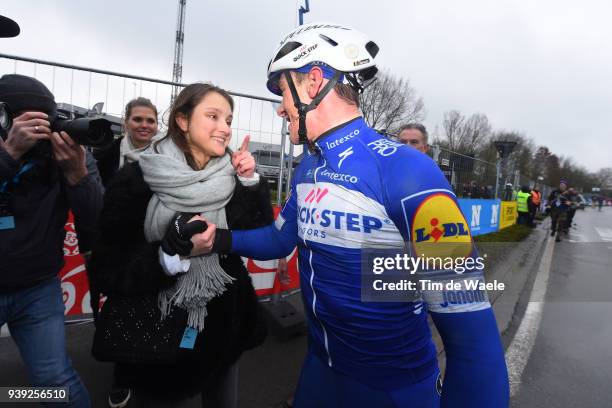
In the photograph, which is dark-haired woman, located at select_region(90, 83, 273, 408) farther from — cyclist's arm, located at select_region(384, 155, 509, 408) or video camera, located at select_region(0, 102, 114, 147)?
cyclist's arm, located at select_region(384, 155, 509, 408)

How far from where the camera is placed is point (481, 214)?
406 inches

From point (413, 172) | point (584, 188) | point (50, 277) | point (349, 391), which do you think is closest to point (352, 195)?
point (413, 172)

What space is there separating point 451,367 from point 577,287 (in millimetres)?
6591

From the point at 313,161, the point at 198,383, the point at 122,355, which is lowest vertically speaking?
the point at 198,383

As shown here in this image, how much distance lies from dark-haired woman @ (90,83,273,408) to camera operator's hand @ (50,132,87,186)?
0.19 meters

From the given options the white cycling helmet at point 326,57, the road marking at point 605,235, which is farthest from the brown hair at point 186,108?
the road marking at point 605,235

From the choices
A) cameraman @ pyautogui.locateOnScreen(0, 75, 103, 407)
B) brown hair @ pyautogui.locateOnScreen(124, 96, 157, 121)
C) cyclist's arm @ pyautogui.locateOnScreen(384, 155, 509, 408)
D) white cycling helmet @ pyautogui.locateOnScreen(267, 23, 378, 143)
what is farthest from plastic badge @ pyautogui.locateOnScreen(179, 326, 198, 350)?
brown hair @ pyautogui.locateOnScreen(124, 96, 157, 121)

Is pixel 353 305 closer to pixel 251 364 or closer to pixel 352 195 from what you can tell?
pixel 352 195

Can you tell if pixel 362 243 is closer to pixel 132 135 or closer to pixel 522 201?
pixel 132 135

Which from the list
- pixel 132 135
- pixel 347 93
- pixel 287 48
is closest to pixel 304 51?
pixel 287 48

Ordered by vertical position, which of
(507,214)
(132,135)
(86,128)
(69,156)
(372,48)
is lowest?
(507,214)

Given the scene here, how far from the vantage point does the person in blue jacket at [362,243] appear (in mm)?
→ 991

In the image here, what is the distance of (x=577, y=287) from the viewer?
596 cm

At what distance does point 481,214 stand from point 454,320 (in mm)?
10474
